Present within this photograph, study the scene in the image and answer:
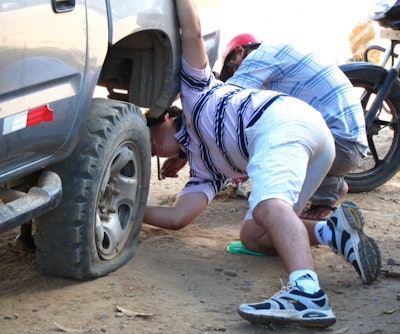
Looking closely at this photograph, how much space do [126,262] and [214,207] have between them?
1533 mm

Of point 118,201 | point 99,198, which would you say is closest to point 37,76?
point 99,198

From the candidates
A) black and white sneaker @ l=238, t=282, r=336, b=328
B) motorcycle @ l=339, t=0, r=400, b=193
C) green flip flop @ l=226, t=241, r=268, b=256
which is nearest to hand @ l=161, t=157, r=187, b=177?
green flip flop @ l=226, t=241, r=268, b=256

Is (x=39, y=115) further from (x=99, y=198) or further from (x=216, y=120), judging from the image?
(x=216, y=120)

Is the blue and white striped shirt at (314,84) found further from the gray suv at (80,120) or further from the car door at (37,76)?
the car door at (37,76)

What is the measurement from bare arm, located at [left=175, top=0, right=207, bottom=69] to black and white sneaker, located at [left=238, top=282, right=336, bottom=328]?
142 cm

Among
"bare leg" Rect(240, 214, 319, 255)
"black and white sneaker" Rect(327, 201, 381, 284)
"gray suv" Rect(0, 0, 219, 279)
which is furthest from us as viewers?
"bare leg" Rect(240, 214, 319, 255)

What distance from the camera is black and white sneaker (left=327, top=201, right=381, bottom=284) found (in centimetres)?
400

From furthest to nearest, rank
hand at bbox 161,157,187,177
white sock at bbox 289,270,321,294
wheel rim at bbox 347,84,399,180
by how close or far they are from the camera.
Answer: wheel rim at bbox 347,84,399,180 → hand at bbox 161,157,187,177 → white sock at bbox 289,270,321,294

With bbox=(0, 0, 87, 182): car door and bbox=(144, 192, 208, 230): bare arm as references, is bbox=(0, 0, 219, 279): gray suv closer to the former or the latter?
bbox=(0, 0, 87, 182): car door

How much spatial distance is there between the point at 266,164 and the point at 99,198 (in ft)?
2.57

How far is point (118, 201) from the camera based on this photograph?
13.9 ft

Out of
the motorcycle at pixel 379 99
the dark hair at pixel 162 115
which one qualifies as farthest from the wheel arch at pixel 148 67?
the motorcycle at pixel 379 99

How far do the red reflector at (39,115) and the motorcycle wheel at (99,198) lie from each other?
1.26 feet

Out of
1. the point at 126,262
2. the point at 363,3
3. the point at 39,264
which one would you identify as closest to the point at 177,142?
the point at 126,262
